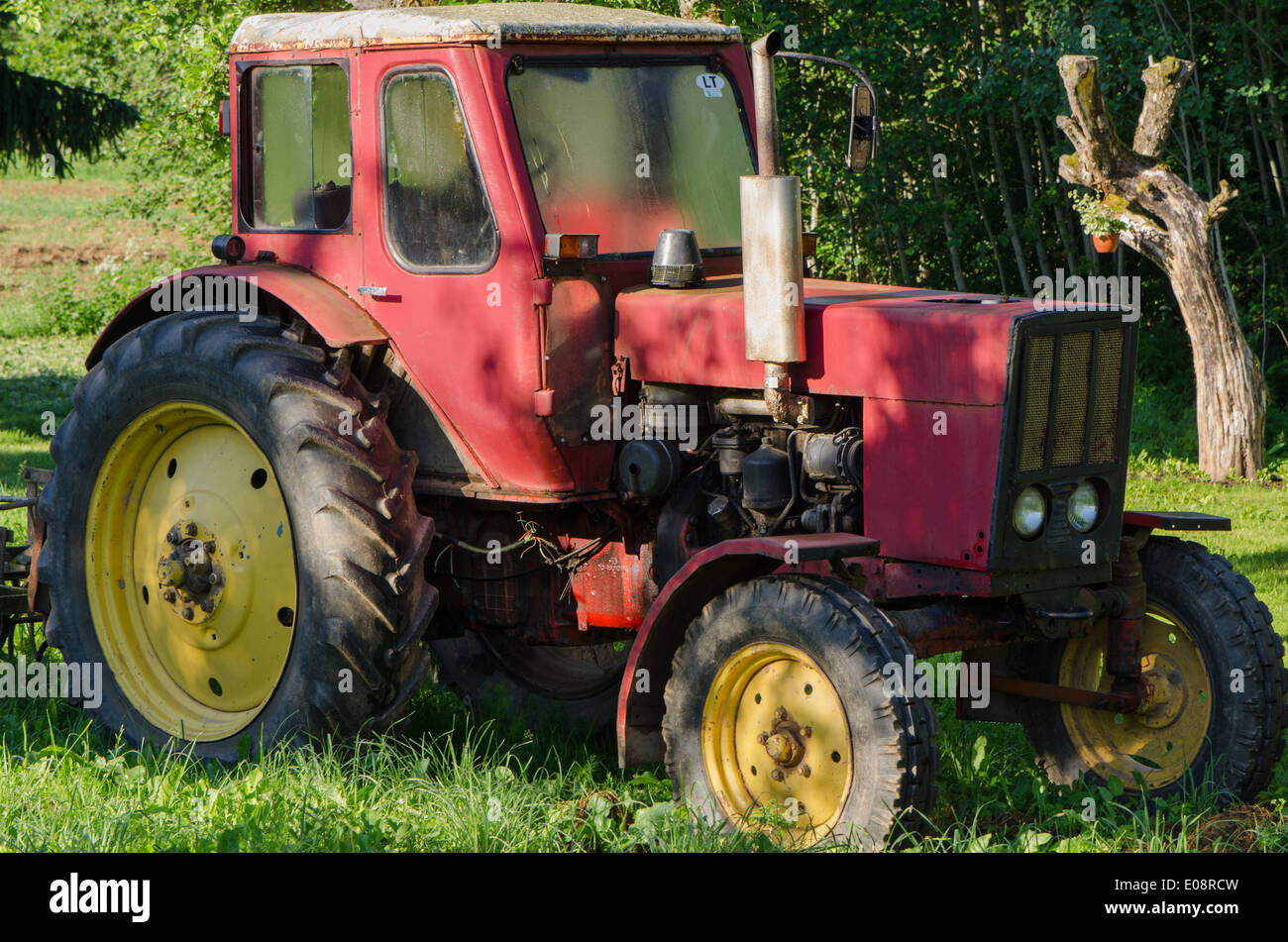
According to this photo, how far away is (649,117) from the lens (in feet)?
18.8

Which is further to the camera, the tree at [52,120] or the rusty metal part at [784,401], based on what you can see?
the tree at [52,120]

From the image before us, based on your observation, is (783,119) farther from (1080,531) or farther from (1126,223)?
(1080,531)

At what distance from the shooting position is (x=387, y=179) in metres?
5.59

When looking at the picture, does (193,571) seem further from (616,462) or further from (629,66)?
(629,66)

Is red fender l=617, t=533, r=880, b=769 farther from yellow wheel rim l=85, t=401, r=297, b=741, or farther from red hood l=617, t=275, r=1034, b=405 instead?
yellow wheel rim l=85, t=401, r=297, b=741

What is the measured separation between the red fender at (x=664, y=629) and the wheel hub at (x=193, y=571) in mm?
1683

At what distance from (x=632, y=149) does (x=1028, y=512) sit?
6.24 ft

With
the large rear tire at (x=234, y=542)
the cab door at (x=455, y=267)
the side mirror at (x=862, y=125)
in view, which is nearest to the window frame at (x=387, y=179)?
the cab door at (x=455, y=267)

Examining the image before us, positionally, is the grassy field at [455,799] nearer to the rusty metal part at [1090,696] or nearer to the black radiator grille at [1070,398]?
the rusty metal part at [1090,696]

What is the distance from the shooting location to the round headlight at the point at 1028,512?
4.84 meters

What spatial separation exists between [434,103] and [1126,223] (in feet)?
29.3

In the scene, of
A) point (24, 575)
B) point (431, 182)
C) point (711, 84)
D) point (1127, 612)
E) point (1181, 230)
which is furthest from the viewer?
point (1181, 230)

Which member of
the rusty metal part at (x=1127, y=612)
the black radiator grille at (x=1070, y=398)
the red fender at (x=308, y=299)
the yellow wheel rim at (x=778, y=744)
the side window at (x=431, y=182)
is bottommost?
the yellow wheel rim at (x=778, y=744)

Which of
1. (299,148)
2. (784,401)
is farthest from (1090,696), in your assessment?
(299,148)
